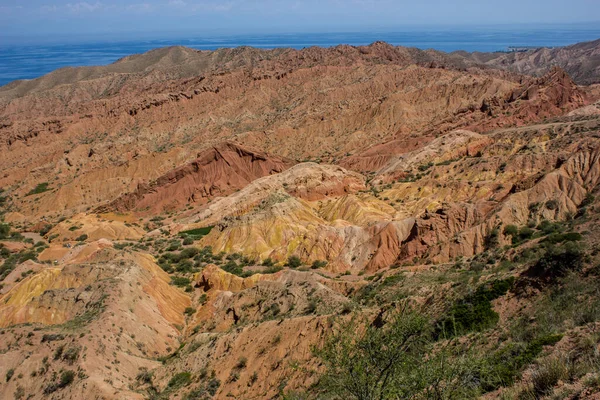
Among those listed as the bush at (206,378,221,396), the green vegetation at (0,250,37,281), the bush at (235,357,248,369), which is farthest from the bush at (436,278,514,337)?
the green vegetation at (0,250,37,281)

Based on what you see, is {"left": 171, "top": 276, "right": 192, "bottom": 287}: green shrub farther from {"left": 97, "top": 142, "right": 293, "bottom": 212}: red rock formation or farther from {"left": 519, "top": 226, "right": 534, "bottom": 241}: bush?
{"left": 97, "top": 142, "right": 293, "bottom": 212}: red rock formation

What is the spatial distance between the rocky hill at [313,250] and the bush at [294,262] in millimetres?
305

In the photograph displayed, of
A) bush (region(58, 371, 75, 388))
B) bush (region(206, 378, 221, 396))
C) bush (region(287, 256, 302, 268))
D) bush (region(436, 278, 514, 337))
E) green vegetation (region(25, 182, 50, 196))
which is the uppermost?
bush (region(436, 278, 514, 337))

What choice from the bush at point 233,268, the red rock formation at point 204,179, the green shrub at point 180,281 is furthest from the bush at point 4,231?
the bush at point 233,268

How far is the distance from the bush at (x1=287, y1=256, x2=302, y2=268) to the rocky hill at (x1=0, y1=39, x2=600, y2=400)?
1.00ft

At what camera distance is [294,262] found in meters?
36.7

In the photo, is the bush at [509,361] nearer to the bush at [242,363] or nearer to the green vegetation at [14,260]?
the bush at [242,363]

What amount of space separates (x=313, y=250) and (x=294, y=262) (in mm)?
1874

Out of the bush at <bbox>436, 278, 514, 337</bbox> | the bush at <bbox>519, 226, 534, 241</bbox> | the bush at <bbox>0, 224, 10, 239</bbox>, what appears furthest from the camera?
the bush at <bbox>0, 224, 10, 239</bbox>

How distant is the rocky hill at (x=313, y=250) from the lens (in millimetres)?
12844

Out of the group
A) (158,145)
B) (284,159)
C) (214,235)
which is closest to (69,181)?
(158,145)

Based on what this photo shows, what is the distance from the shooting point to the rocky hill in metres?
12.8

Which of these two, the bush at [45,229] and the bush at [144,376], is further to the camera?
the bush at [45,229]

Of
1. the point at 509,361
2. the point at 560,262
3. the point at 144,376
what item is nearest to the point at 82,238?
the point at 144,376
